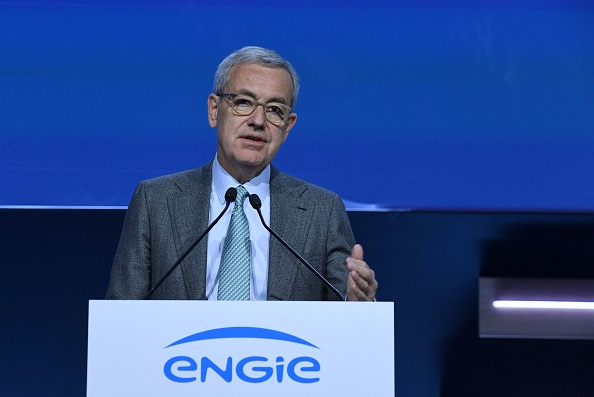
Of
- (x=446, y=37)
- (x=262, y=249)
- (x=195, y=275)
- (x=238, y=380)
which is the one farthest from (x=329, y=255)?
(x=446, y=37)

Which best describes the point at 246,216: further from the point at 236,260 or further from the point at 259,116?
the point at 259,116

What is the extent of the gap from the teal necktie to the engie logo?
0.41 metres

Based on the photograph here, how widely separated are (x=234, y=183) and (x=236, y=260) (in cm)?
26

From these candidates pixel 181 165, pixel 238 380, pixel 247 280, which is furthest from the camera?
pixel 181 165

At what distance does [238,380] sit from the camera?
1477mm

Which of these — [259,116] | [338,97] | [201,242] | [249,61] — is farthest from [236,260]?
[338,97]

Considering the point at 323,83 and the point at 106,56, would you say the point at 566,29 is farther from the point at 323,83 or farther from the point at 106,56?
the point at 106,56

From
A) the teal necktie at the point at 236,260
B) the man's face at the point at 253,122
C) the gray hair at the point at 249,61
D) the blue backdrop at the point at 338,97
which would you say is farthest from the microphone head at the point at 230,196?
the blue backdrop at the point at 338,97

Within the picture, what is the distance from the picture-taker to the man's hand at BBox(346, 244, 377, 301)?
5.39ft

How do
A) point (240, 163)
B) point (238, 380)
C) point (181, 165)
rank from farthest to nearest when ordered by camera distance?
point (181, 165), point (240, 163), point (238, 380)

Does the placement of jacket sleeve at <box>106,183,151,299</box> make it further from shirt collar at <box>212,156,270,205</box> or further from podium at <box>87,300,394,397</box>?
podium at <box>87,300,394,397</box>

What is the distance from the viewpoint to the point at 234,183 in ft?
7.06

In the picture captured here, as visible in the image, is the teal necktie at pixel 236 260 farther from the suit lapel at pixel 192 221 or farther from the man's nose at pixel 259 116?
the man's nose at pixel 259 116

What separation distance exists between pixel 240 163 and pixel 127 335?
0.71 meters
